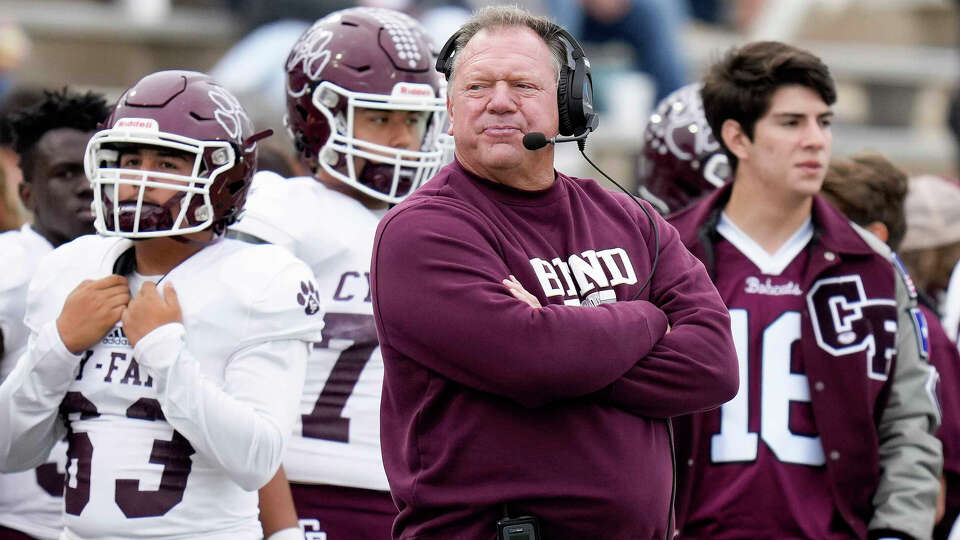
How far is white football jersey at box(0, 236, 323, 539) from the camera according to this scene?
10.7 feet

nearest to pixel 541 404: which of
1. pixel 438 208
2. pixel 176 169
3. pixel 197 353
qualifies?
pixel 438 208

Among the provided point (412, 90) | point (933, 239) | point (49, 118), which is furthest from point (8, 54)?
point (933, 239)

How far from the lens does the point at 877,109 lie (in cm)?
1266

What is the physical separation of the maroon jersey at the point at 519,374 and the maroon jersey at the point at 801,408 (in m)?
0.97

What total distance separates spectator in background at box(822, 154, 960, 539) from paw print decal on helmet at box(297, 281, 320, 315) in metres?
1.94

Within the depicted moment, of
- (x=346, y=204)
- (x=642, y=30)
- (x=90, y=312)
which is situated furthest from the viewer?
(x=642, y=30)

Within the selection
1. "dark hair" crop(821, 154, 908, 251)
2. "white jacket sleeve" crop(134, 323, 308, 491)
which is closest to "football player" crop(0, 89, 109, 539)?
"white jacket sleeve" crop(134, 323, 308, 491)

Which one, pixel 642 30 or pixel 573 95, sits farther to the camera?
pixel 642 30

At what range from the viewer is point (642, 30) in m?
9.80

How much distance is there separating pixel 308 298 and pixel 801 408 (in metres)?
1.44

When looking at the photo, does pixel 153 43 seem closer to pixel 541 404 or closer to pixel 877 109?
pixel 877 109

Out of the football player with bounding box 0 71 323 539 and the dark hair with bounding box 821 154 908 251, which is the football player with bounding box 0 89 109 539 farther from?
the dark hair with bounding box 821 154 908 251

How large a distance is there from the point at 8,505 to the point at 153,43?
20.1ft

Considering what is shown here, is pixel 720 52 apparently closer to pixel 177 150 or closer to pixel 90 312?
pixel 177 150
